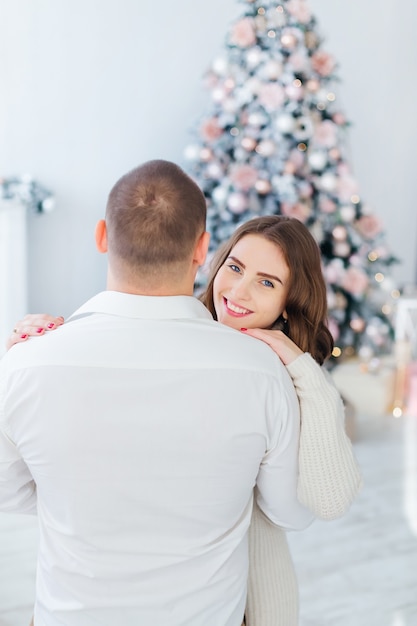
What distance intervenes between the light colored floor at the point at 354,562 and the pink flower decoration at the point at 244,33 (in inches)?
102

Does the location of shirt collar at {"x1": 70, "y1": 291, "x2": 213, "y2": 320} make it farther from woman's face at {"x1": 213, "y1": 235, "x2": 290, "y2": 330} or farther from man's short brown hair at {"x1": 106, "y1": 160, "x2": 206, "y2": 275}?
woman's face at {"x1": 213, "y1": 235, "x2": 290, "y2": 330}

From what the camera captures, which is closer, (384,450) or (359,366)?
(384,450)

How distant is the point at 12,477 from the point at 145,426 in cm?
29

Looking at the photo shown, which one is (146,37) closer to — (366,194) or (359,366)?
(366,194)

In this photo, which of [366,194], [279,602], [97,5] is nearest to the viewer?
[279,602]

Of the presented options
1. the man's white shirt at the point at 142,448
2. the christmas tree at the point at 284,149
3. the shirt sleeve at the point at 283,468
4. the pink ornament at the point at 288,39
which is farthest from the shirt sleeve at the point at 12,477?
the pink ornament at the point at 288,39

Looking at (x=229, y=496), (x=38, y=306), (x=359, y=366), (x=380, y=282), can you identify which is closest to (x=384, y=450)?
(x=359, y=366)

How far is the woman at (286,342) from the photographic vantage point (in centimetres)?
105

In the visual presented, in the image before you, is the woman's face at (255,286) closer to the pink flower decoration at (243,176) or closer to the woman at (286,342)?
the woman at (286,342)

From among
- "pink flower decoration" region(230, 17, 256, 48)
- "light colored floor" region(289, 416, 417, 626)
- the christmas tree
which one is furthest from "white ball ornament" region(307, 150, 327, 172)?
"light colored floor" region(289, 416, 417, 626)

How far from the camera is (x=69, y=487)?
0.95 meters

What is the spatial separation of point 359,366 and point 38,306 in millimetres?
2215

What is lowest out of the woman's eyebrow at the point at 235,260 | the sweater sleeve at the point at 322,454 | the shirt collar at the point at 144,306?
the sweater sleeve at the point at 322,454

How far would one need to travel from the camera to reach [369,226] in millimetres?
4160
